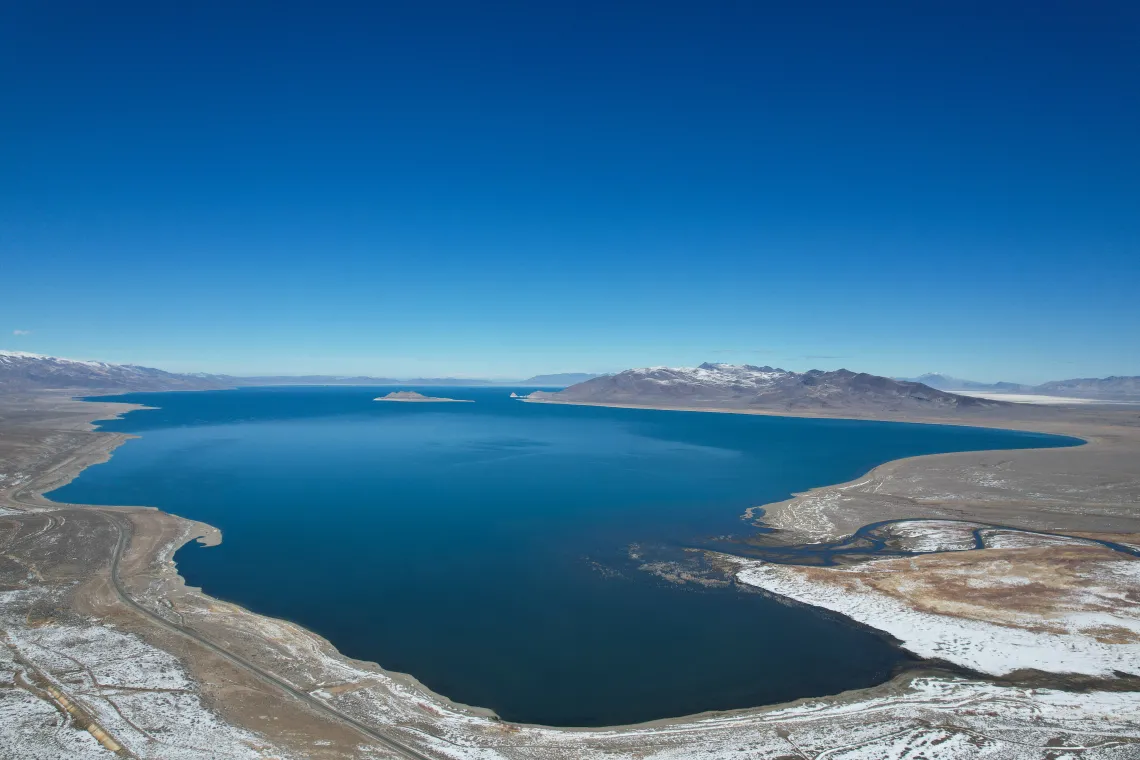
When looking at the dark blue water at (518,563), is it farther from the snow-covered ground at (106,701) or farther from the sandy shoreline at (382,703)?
the snow-covered ground at (106,701)

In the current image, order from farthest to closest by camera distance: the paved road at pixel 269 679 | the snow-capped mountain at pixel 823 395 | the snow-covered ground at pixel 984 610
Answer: the snow-capped mountain at pixel 823 395 → the snow-covered ground at pixel 984 610 → the paved road at pixel 269 679

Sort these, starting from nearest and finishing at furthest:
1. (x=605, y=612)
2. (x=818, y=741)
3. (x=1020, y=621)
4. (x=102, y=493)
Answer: (x=818, y=741)
(x=1020, y=621)
(x=605, y=612)
(x=102, y=493)

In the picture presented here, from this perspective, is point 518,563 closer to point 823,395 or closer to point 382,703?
point 382,703

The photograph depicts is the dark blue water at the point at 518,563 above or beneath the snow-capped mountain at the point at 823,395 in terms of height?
beneath

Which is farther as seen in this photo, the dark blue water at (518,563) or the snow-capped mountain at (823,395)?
the snow-capped mountain at (823,395)

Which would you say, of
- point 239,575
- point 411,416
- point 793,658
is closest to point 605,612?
point 793,658

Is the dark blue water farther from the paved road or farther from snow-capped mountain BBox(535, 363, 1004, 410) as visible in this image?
snow-capped mountain BBox(535, 363, 1004, 410)

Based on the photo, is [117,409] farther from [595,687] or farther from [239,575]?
[595,687]

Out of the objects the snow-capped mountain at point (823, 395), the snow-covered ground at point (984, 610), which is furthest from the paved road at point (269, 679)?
the snow-capped mountain at point (823, 395)
